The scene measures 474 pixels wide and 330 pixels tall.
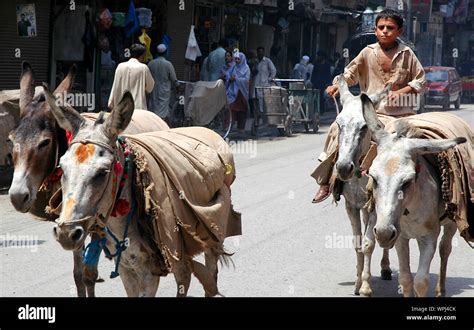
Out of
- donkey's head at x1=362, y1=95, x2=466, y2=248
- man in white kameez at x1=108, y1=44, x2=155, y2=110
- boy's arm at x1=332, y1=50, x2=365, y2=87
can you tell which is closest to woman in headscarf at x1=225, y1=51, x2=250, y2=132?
man in white kameez at x1=108, y1=44, x2=155, y2=110

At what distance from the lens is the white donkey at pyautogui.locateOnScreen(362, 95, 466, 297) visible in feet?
19.6

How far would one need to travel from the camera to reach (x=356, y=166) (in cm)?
770

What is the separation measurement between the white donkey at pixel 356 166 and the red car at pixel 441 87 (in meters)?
29.4

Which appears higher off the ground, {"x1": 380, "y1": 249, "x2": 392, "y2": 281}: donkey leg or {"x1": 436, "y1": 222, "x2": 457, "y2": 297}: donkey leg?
{"x1": 436, "y1": 222, "x2": 457, "y2": 297}: donkey leg

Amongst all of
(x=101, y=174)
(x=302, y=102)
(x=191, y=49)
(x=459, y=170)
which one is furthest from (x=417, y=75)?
(x=302, y=102)

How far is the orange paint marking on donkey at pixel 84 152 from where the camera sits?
5211 mm

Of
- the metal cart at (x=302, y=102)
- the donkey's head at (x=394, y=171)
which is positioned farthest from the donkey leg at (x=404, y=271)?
the metal cart at (x=302, y=102)

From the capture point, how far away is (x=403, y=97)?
337 inches

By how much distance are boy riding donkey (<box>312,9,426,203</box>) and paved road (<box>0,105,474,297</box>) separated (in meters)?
0.92

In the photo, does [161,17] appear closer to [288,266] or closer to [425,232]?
[288,266]

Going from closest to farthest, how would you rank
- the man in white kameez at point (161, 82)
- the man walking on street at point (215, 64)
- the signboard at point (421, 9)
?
the man in white kameez at point (161, 82) → the man walking on street at point (215, 64) → the signboard at point (421, 9)

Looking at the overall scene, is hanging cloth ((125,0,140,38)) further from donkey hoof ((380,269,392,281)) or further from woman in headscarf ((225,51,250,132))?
donkey hoof ((380,269,392,281))

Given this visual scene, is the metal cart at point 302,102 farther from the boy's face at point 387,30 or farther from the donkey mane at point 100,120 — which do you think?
the donkey mane at point 100,120

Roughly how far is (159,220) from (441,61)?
53646 millimetres
